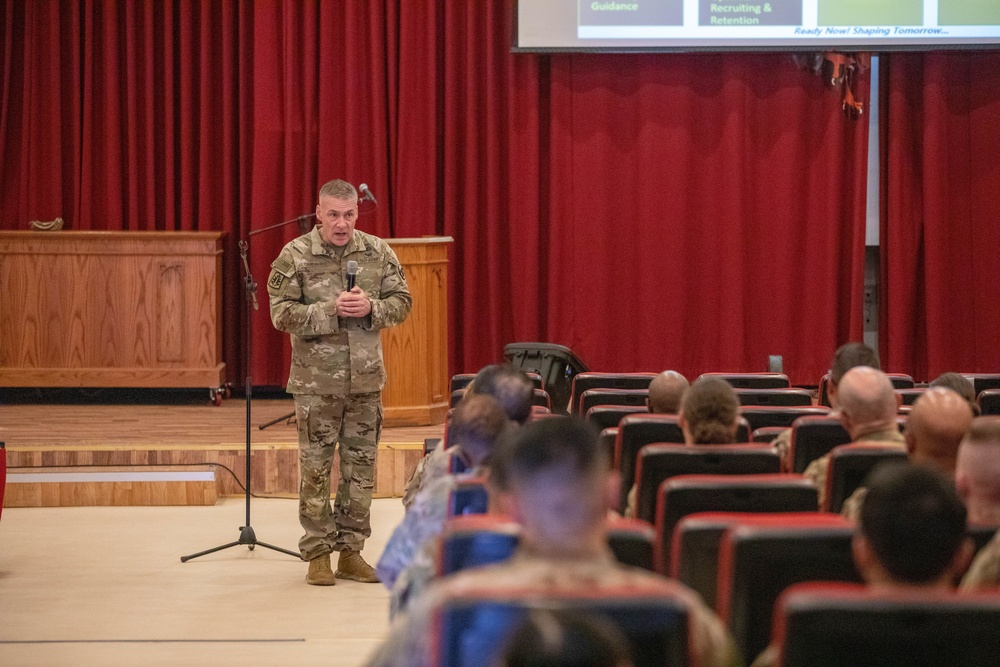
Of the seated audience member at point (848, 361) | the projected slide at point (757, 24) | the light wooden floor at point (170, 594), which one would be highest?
the projected slide at point (757, 24)

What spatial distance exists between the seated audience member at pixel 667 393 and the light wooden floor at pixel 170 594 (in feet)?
4.39

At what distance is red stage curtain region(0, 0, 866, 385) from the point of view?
9164 millimetres

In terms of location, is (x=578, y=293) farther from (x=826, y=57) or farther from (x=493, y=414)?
(x=493, y=414)

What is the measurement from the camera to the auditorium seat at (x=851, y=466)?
336 centimetres

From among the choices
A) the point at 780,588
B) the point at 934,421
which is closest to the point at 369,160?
the point at 934,421

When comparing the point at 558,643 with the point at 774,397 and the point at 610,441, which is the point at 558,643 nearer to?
the point at 610,441

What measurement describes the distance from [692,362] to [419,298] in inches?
102

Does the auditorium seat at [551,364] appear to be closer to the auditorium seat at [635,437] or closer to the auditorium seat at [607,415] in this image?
the auditorium seat at [607,415]

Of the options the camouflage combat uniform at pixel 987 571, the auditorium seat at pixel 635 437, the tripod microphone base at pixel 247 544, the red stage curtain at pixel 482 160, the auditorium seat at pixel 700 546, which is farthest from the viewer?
the red stage curtain at pixel 482 160

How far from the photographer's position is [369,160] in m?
9.27

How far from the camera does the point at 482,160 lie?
30.7ft

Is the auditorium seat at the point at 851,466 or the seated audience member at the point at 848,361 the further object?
the seated audience member at the point at 848,361

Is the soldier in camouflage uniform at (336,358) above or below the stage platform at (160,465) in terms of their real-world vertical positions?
above

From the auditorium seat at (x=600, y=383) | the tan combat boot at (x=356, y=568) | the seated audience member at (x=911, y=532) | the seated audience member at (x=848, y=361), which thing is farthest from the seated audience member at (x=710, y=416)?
the auditorium seat at (x=600, y=383)
